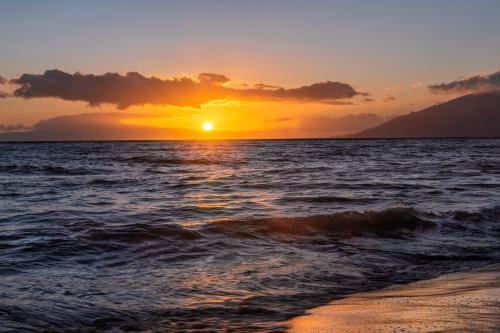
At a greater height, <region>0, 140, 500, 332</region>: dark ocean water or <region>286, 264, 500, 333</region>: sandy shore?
<region>286, 264, 500, 333</region>: sandy shore

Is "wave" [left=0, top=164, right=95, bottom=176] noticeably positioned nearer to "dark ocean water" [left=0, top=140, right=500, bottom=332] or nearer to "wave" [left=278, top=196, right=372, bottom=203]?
"dark ocean water" [left=0, top=140, right=500, bottom=332]

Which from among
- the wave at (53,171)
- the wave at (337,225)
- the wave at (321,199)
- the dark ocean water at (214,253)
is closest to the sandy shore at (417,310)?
the dark ocean water at (214,253)

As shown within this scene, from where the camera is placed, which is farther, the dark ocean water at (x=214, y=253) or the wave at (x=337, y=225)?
the wave at (x=337, y=225)

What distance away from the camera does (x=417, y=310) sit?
4.81 m

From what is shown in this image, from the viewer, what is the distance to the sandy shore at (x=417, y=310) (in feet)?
13.7

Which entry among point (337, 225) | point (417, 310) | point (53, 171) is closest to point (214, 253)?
point (337, 225)

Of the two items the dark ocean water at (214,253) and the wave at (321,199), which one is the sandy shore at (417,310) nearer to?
the dark ocean water at (214,253)

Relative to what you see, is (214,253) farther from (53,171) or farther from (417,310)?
(53,171)

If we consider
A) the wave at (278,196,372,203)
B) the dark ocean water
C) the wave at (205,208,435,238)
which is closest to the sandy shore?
the dark ocean water

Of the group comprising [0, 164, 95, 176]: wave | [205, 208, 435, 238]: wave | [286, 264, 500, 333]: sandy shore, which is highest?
[286, 264, 500, 333]: sandy shore

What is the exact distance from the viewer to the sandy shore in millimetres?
4184

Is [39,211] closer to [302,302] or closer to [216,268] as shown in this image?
[216,268]

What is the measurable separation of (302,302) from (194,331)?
5.14 feet

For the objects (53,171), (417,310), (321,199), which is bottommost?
(53,171)
